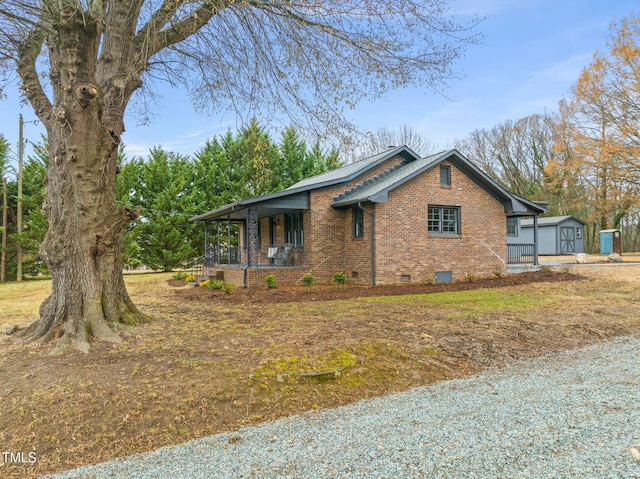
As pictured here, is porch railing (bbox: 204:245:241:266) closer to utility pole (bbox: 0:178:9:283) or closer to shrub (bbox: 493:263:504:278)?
utility pole (bbox: 0:178:9:283)

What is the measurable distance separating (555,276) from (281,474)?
15.5 metres

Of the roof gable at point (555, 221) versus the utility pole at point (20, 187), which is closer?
the utility pole at point (20, 187)

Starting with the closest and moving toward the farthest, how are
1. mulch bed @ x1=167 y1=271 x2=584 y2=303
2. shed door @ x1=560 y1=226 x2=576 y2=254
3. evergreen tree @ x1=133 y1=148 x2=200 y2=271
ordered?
mulch bed @ x1=167 y1=271 x2=584 y2=303, evergreen tree @ x1=133 y1=148 x2=200 y2=271, shed door @ x1=560 y1=226 x2=576 y2=254

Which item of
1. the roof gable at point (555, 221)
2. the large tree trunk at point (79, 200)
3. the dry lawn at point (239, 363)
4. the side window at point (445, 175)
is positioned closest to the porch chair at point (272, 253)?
the dry lawn at point (239, 363)

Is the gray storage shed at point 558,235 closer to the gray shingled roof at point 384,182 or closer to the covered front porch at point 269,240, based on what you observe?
the gray shingled roof at point 384,182

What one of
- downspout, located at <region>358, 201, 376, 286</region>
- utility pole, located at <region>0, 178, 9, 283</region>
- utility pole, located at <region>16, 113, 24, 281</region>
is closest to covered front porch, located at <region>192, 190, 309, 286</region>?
downspout, located at <region>358, 201, 376, 286</region>

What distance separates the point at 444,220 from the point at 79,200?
12576 millimetres

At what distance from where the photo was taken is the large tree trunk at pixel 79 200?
5840 millimetres

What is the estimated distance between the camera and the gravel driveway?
3004 mm

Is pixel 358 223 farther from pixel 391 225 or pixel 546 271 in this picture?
pixel 546 271

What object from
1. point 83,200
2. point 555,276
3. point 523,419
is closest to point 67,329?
point 83,200

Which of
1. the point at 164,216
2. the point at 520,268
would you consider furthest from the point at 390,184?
the point at 164,216

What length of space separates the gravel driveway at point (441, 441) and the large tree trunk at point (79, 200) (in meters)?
3.28

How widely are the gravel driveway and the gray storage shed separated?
28.1m
